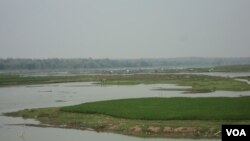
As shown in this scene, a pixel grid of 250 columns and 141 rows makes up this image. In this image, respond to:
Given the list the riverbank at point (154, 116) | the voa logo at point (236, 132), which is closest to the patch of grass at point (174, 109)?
the riverbank at point (154, 116)

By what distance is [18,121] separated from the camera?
27.2 meters

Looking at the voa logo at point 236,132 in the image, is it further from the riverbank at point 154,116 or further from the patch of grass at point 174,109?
the patch of grass at point 174,109

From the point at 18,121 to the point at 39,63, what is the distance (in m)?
145

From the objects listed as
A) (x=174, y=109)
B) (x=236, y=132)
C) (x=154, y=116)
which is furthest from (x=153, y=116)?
(x=236, y=132)

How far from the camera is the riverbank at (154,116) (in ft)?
68.8

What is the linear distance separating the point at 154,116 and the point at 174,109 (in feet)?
7.72

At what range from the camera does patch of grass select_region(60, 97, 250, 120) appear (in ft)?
75.0

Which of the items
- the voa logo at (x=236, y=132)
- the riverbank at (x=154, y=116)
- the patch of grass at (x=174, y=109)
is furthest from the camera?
the patch of grass at (x=174, y=109)

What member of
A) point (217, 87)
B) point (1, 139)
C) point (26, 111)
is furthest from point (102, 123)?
point (217, 87)

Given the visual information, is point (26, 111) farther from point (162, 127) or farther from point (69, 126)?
point (162, 127)

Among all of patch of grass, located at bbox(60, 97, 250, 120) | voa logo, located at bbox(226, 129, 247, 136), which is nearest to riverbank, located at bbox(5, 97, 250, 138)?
patch of grass, located at bbox(60, 97, 250, 120)

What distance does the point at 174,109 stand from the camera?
25781 millimetres

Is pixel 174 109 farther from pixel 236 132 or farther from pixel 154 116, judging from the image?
pixel 236 132

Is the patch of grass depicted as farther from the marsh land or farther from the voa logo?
the voa logo
